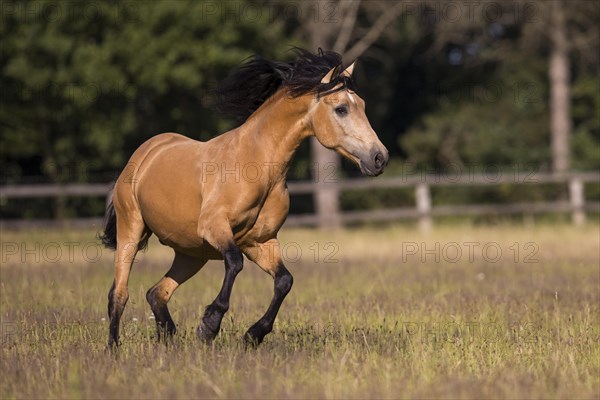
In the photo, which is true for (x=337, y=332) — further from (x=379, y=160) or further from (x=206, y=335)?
(x=379, y=160)

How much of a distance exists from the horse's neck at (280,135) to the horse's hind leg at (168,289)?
1302mm

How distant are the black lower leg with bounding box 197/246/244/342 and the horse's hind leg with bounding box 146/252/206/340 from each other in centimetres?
100

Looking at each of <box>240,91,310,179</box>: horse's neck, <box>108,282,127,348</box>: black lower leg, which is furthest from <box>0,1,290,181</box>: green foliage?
<box>240,91,310,179</box>: horse's neck

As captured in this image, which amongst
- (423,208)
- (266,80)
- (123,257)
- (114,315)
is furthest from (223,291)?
(423,208)

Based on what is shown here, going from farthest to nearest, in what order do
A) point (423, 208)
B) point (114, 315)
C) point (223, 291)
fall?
point (423, 208) → point (114, 315) → point (223, 291)

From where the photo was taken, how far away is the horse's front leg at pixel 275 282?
23.1 ft

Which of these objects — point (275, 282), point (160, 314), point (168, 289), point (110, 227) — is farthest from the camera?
point (110, 227)

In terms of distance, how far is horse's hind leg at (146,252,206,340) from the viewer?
26.4 feet

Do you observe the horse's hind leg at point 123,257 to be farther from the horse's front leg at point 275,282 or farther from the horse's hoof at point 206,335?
the horse's front leg at point 275,282

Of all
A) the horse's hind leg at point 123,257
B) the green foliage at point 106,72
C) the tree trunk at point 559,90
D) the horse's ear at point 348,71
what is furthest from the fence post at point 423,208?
the horse's ear at point 348,71

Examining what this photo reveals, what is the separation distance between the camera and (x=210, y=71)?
27.4 m

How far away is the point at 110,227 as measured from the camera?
29.1ft

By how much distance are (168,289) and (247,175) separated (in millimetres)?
1535

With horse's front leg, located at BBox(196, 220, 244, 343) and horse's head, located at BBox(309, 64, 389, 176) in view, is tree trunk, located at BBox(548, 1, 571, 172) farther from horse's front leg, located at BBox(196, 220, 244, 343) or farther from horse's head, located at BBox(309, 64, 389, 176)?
horse's front leg, located at BBox(196, 220, 244, 343)
